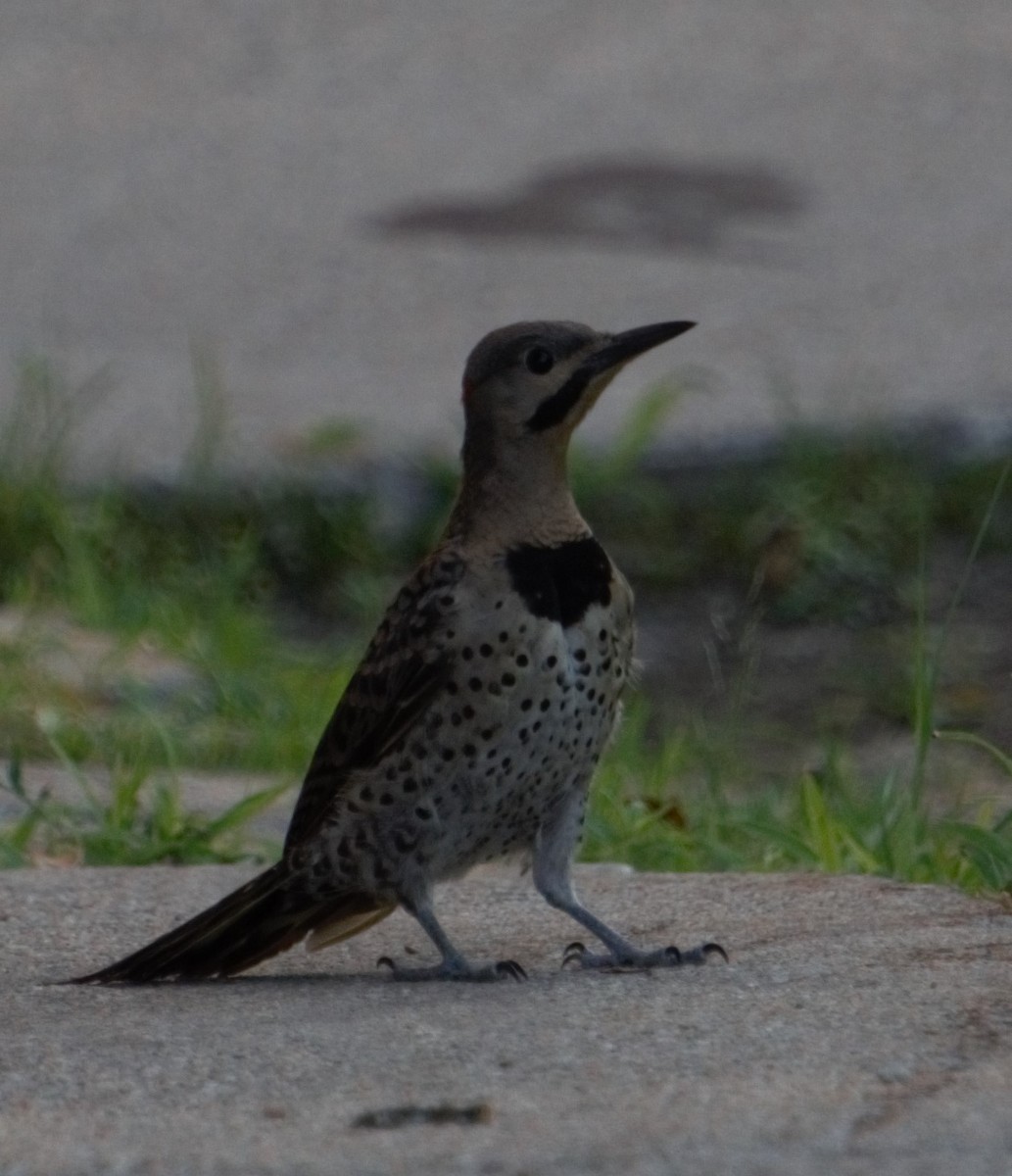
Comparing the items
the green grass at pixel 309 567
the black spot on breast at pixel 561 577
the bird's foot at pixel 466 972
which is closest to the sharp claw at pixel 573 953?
the bird's foot at pixel 466 972

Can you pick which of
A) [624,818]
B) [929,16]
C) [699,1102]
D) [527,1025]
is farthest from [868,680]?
[929,16]

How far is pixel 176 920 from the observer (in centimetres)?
515

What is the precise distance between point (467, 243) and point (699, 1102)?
26.2ft

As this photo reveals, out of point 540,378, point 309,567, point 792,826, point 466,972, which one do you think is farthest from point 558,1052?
point 309,567

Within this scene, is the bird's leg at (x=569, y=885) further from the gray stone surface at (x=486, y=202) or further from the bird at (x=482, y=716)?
the gray stone surface at (x=486, y=202)

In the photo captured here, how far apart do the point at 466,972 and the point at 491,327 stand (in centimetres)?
602

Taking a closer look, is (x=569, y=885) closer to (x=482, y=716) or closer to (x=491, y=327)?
(x=482, y=716)

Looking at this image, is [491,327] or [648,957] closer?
[648,957]

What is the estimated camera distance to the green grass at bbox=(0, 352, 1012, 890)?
6.75 meters

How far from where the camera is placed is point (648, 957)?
4.48 m

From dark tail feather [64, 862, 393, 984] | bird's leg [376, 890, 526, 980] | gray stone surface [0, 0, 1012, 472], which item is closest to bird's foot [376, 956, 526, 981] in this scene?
bird's leg [376, 890, 526, 980]

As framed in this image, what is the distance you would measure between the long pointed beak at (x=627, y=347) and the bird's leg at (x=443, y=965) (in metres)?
0.94

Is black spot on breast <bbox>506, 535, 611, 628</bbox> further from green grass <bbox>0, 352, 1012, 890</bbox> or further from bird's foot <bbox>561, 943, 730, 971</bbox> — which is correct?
green grass <bbox>0, 352, 1012, 890</bbox>

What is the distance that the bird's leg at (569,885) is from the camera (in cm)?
453
